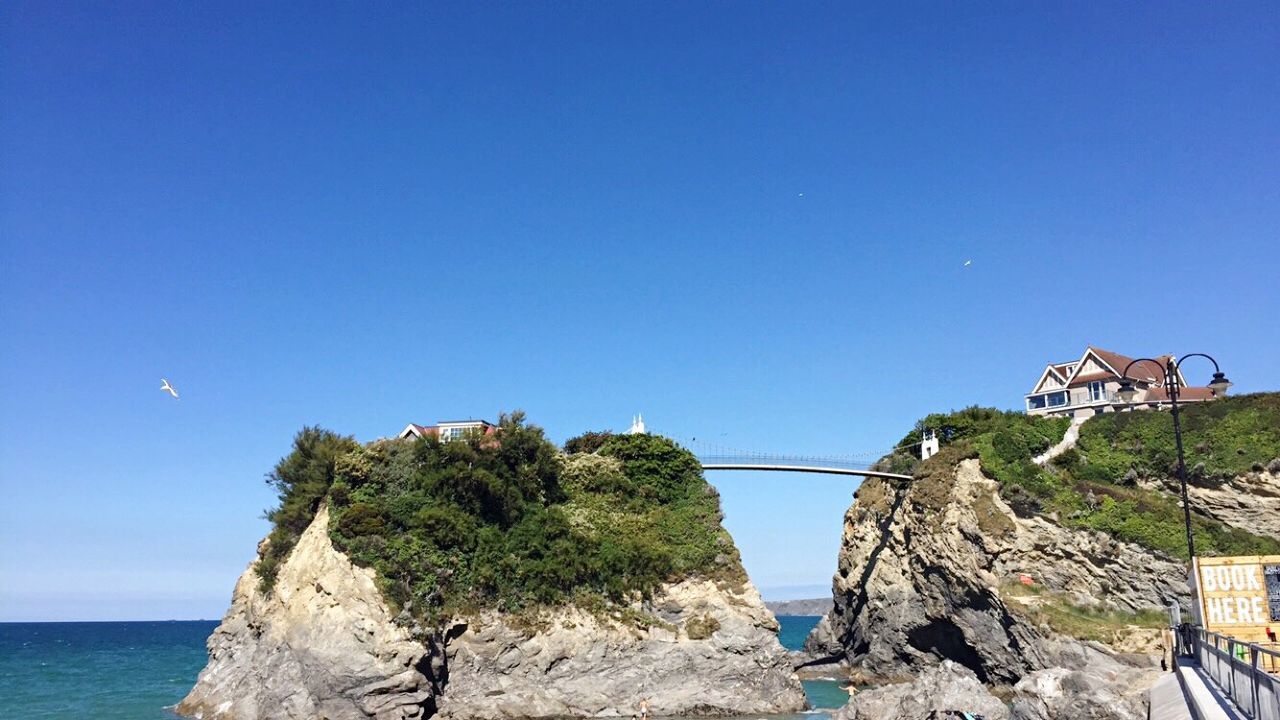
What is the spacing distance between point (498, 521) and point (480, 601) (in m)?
4.72

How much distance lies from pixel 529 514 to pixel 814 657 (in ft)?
105

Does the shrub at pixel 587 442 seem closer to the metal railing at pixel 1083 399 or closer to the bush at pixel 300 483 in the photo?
the bush at pixel 300 483

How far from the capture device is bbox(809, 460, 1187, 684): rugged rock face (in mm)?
41188

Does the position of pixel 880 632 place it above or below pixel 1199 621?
below

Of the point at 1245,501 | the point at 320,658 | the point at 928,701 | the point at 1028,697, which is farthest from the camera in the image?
the point at 1245,501

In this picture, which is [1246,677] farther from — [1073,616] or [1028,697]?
[1073,616]

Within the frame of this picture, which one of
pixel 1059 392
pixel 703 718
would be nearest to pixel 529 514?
pixel 703 718

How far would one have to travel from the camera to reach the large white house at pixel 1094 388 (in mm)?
61219

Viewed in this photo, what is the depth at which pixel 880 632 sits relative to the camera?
175 feet

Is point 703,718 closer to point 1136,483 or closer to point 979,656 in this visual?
point 979,656

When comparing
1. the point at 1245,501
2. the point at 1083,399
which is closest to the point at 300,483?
the point at 1245,501

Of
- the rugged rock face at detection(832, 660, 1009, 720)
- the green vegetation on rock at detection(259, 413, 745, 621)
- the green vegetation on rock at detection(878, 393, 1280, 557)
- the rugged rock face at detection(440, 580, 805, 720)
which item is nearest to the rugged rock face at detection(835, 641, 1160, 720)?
the rugged rock face at detection(832, 660, 1009, 720)

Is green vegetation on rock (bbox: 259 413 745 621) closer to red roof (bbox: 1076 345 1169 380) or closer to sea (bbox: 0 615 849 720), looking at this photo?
sea (bbox: 0 615 849 720)

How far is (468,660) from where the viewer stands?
3753 cm
